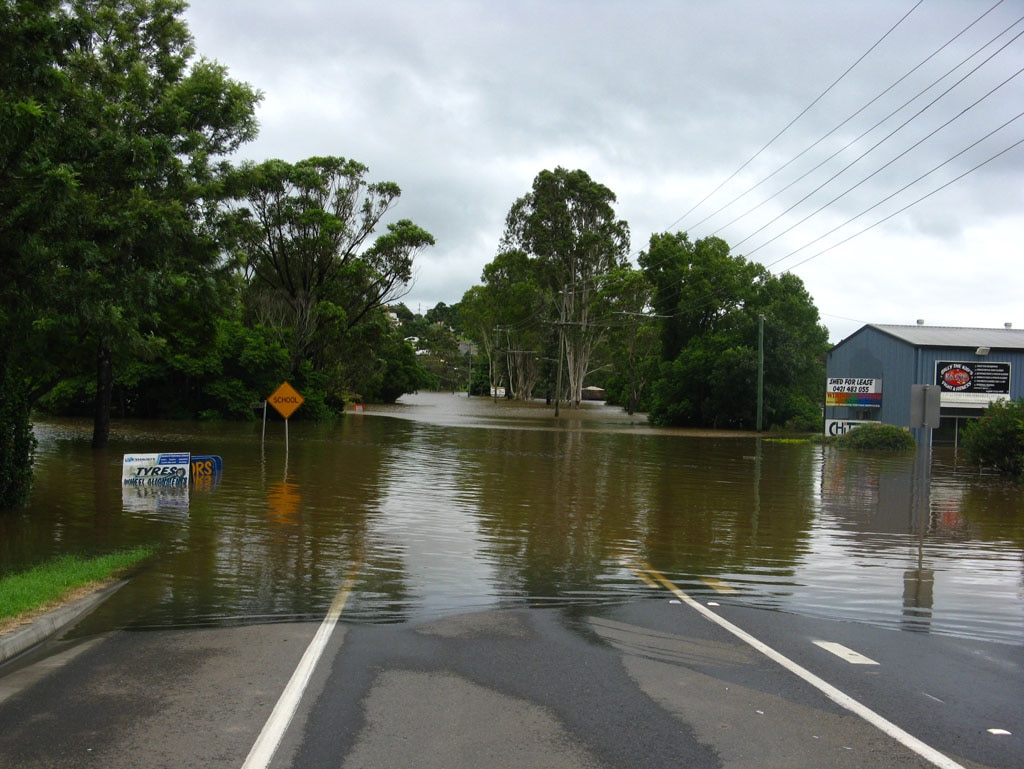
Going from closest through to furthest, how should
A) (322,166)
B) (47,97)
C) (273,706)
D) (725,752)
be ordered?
(725,752)
(273,706)
(47,97)
(322,166)

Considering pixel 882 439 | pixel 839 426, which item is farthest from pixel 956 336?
pixel 882 439

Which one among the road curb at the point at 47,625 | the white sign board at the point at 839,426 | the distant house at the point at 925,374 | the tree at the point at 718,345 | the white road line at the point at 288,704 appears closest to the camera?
the white road line at the point at 288,704

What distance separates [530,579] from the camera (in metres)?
10.1

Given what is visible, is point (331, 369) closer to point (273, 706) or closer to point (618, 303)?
point (618, 303)

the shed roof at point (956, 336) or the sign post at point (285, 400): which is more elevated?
the shed roof at point (956, 336)

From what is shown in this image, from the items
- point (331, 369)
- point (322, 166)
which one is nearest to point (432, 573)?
point (322, 166)

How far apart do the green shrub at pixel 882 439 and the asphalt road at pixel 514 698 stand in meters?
31.7

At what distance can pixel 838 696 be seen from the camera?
18.9 ft

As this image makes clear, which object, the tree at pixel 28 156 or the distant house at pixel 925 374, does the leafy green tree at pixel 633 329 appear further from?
the tree at pixel 28 156

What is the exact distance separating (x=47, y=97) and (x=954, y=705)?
11.9 m

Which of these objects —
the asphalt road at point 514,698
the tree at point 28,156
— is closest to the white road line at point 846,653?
→ the asphalt road at point 514,698

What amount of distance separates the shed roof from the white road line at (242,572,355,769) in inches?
1561

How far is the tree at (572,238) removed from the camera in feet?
245

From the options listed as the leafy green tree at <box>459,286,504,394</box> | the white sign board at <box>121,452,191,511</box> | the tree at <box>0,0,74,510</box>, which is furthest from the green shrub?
the leafy green tree at <box>459,286,504,394</box>
